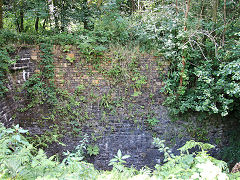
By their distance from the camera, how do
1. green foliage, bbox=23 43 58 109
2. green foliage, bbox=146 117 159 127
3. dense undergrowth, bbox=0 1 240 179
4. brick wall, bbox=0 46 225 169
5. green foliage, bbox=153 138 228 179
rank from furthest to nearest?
1. green foliage, bbox=146 117 159 127
2. brick wall, bbox=0 46 225 169
3. green foliage, bbox=23 43 58 109
4. dense undergrowth, bbox=0 1 240 179
5. green foliage, bbox=153 138 228 179

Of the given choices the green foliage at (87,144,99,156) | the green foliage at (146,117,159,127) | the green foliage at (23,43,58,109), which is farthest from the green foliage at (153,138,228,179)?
the green foliage at (23,43,58,109)

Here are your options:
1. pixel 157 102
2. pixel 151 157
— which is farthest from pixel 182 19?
pixel 151 157

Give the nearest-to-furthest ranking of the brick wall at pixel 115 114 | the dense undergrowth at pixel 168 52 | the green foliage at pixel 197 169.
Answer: the green foliage at pixel 197 169 → the dense undergrowth at pixel 168 52 → the brick wall at pixel 115 114

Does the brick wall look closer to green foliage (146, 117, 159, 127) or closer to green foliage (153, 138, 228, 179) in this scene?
green foliage (146, 117, 159, 127)

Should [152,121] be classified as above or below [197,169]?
below

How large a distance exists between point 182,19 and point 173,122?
2.93 meters

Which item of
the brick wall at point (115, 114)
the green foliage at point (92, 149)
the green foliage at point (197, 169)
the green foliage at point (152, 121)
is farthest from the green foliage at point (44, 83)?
the green foliage at point (197, 169)

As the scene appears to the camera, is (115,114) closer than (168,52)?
No

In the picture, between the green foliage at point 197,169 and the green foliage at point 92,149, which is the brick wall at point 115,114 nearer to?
the green foliage at point 92,149

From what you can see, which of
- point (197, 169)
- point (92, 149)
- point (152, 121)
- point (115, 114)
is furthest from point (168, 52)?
point (92, 149)

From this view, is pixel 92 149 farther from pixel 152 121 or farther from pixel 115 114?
pixel 152 121

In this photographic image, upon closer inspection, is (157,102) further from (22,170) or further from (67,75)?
(22,170)

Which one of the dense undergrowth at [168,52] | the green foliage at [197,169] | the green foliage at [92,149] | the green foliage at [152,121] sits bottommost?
the green foliage at [92,149]

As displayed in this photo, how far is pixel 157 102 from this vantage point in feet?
15.9
